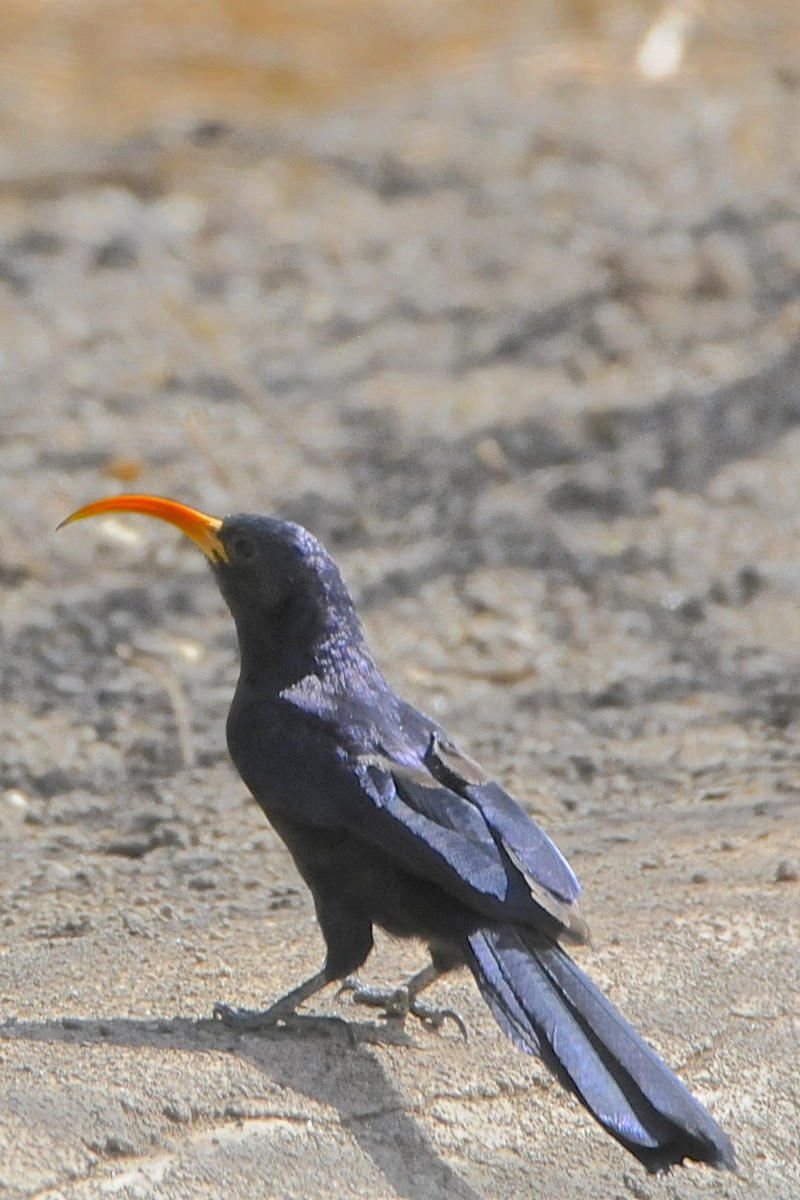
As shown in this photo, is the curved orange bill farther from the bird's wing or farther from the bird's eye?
the bird's wing

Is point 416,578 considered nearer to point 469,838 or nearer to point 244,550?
point 244,550

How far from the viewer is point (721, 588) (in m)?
6.93

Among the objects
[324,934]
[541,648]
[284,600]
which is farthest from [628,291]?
[324,934]

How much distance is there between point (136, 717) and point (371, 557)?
145cm

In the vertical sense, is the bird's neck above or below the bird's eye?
below

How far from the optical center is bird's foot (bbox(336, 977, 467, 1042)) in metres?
4.18

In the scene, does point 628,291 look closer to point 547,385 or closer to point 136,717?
point 547,385

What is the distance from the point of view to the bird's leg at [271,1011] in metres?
4.09

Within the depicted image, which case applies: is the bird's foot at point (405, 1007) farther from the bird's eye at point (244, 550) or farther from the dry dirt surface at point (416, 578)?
the bird's eye at point (244, 550)

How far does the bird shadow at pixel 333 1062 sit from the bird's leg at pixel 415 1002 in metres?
0.06

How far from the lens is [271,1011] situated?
4.12m

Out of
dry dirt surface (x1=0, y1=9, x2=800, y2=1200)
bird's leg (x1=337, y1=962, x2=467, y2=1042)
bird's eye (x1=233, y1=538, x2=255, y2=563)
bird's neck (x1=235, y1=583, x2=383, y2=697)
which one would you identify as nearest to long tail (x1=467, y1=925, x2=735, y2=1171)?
dry dirt surface (x1=0, y1=9, x2=800, y2=1200)

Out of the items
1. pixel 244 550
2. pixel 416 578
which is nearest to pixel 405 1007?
pixel 244 550

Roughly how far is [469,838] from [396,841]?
162mm
